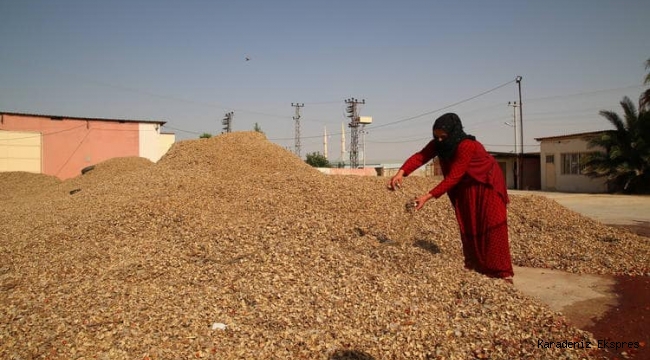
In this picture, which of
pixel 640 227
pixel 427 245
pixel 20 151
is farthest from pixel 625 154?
pixel 20 151

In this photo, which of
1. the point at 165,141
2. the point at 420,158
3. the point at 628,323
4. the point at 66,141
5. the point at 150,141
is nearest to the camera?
the point at 628,323

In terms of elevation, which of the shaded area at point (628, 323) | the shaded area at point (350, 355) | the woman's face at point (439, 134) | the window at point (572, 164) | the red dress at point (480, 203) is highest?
the window at point (572, 164)

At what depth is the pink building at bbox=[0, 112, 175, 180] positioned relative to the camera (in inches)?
753

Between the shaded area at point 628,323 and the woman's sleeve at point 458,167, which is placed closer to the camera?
the shaded area at point 628,323

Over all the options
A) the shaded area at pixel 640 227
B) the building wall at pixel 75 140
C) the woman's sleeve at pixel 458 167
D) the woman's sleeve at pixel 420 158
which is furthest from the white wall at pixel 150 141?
the woman's sleeve at pixel 458 167

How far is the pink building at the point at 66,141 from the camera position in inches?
753

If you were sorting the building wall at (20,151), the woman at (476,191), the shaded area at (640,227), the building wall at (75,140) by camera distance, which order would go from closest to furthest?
the woman at (476,191)
the shaded area at (640,227)
the building wall at (20,151)
the building wall at (75,140)

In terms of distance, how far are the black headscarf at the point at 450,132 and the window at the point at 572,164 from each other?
58.5ft

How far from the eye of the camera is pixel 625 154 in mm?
16188

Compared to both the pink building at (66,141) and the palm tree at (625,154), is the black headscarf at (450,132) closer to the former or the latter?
the palm tree at (625,154)

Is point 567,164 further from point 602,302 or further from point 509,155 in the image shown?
point 602,302

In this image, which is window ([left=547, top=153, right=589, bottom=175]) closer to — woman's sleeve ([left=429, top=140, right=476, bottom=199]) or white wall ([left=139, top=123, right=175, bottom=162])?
woman's sleeve ([left=429, top=140, right=476, bottom=199])

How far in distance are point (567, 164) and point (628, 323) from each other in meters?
19.0

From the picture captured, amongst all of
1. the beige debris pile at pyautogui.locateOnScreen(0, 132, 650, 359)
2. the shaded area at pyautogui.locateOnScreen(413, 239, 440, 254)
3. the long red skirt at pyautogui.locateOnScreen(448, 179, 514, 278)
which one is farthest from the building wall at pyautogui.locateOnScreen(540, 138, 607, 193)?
the long red skirt at pyautogui.locateOnScreen(448, 179, 514, 278)
